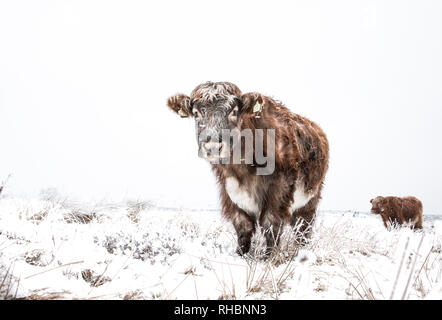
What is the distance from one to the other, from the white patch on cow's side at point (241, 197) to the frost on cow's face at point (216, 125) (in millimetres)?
411

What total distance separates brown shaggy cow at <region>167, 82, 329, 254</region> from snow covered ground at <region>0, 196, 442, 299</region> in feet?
1.26

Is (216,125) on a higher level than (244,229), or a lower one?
higher

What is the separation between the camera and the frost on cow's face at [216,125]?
3.32 meters

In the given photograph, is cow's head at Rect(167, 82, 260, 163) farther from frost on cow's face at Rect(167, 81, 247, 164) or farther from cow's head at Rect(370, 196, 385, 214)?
cow's head at Rect(370, 196, 385, 214)

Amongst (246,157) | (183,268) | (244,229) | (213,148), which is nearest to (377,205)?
(244,229)

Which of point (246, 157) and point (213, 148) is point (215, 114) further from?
point (246, 157)

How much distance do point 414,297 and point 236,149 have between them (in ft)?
7.04

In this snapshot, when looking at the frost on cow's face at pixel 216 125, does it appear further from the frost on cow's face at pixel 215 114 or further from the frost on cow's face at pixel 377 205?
the frost on cow's face at pixel 377 205

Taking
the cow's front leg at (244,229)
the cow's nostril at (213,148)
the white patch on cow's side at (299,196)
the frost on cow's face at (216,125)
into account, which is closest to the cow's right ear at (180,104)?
the frost on cow's face at (216,125)

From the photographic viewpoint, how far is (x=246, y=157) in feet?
12.3

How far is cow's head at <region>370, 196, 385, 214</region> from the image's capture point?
11.2 metres

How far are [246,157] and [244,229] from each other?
3.23 ft

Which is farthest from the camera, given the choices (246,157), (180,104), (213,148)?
(180,104)
